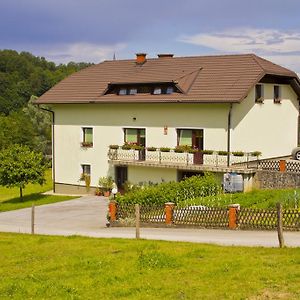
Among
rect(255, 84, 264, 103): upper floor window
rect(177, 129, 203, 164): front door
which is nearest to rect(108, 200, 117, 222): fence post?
rect(177, 129, 203, 164): front door

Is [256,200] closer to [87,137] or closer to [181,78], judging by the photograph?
[181,78]

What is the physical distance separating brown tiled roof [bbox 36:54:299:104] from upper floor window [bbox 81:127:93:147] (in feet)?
6.72

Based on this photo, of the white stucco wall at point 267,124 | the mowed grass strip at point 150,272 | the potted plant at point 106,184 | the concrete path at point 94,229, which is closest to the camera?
the mowed grass strip at point 150,272

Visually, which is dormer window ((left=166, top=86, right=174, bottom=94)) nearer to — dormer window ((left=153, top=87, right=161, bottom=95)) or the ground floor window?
dormer window ((left=153, top=87, right=161, bottom=95))

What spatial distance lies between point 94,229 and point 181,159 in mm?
9860

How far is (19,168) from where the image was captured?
31.4 meters

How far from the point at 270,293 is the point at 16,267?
6.13m

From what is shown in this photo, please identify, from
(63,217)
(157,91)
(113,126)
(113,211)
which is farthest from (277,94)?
(113,211)

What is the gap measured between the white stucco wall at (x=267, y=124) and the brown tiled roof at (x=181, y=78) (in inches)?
50.3

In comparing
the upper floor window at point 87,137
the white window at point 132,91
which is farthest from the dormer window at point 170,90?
the upper floor window at point 87,137

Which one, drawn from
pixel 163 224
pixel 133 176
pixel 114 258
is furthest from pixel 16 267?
pixel 133 176

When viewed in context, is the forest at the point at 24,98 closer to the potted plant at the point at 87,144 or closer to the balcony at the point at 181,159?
the potted plant at the point at 87,144

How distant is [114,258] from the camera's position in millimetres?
12438

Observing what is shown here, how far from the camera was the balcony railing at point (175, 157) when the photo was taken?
92.8ft
